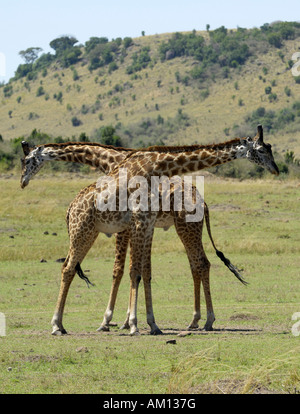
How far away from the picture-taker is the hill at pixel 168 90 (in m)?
91.1

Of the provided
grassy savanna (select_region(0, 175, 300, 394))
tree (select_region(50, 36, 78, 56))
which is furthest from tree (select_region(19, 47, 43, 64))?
grassy savanna (select_region(0, 175, 300, 394))

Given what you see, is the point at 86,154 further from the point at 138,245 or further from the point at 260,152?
the point at 260,152

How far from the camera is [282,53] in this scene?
114125 millimetres

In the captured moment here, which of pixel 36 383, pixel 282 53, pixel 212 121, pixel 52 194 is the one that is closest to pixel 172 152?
pixel 36 383

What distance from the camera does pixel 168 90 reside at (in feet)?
355

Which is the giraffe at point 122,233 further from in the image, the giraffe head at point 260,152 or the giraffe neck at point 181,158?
the giraffe head at point 260,152

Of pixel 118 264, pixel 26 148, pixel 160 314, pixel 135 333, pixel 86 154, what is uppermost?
pixel 26 148

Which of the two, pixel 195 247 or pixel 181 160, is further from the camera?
pixel 195 247

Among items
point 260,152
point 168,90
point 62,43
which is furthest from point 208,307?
point 62,43

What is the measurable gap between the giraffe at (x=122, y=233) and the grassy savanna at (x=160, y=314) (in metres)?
0.43

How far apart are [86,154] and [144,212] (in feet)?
6.84

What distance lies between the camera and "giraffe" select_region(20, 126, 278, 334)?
1118 centimetres

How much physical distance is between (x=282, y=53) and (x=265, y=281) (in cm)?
→ 10149

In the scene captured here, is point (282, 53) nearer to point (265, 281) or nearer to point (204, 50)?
point (204, 50)
